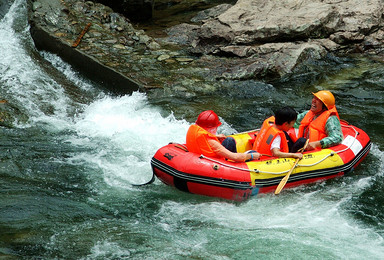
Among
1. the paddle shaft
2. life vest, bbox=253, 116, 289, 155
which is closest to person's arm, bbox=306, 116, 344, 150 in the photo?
life vest, bbox=253, 116, 289, 155

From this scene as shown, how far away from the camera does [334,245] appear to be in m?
4.83

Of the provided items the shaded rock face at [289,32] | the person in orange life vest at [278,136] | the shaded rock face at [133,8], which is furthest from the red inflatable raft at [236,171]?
the shaded rock face at [133,8]

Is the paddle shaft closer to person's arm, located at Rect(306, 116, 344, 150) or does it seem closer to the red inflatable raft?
the red inflatable raft

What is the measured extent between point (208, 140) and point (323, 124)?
1739mm

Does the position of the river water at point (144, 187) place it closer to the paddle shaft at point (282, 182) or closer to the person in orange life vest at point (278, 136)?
the paddle shaft at point (282, 182)

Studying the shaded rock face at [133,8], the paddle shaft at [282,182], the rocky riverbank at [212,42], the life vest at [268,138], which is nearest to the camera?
the paddle shaft at [282,182]

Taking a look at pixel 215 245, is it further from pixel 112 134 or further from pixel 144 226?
pixel 112 134

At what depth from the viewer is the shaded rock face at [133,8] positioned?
12.8m

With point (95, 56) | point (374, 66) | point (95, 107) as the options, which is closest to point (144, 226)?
point (95, 107)

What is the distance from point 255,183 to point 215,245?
3.90ft

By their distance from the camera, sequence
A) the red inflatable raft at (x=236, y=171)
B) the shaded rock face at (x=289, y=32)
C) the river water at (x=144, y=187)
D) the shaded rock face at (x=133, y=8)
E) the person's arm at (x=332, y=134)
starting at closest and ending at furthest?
1. the river water at (x=144, y=187)
2. the red inflatable raft at (x=236, y=171)
3. the person's arm at (x=332, y=134)
4. the shaded rock face at (x=289, y=32)
5. the shaded rock face at (x=133, y=8)

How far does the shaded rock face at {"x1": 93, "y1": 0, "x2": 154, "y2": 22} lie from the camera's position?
12781mm

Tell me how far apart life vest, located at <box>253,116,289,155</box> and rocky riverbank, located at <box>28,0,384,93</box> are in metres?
3.39

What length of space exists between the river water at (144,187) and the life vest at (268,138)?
0.63m
